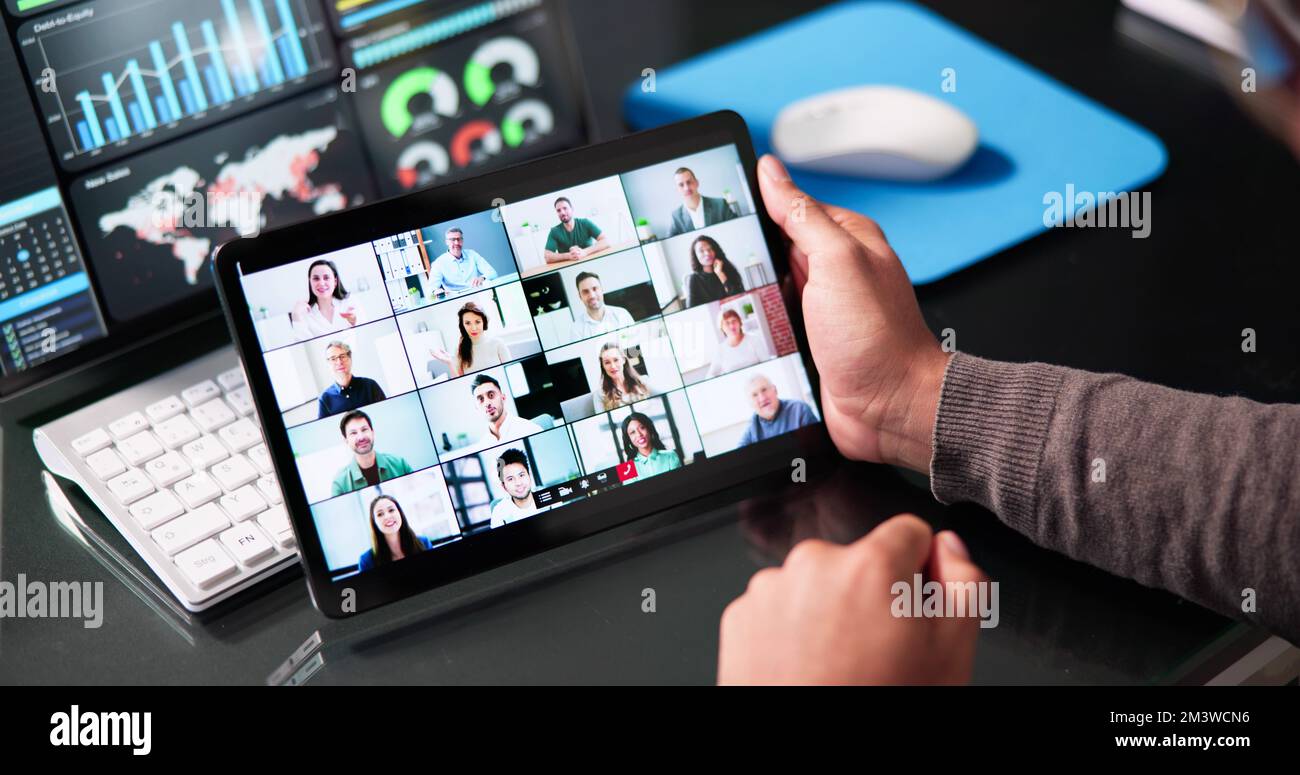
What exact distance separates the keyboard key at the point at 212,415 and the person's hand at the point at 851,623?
42 centimetres

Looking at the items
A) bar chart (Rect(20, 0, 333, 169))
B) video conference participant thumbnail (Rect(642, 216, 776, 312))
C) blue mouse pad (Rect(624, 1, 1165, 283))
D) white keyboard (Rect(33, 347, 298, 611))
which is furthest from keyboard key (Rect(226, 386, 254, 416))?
blue mouse pad (Rect(624, 1, 1165, 283))

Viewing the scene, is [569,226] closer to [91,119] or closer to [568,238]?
[568,238]

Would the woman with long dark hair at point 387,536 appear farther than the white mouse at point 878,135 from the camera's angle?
No

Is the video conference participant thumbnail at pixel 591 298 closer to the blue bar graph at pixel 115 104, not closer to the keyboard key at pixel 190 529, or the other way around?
the keyboard key at pixel 190 529

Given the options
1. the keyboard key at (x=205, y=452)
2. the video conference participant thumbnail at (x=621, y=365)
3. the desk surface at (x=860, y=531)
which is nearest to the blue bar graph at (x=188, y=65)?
the desk surface at (x=860, y=531)

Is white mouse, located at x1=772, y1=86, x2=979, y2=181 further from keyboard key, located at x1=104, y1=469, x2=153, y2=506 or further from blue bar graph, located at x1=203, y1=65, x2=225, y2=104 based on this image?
keyboard key, located at x1=104, y1=469, x2=153, y2=506

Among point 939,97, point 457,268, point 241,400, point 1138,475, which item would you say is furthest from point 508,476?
point 939,97

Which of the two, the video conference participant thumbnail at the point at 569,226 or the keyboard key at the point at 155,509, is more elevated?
the video conference participant thumbnail at the point at 569,226

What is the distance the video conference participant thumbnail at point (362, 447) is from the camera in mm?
750

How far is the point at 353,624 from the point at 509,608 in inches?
4.2

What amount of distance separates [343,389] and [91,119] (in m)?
0.35
